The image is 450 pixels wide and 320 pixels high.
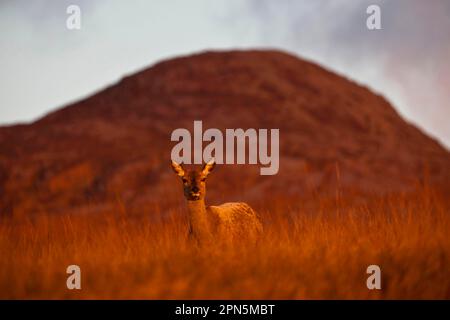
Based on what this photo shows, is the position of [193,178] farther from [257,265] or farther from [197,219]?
→ [257,265]

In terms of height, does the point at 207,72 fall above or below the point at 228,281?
above

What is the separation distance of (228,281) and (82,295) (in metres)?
1.36

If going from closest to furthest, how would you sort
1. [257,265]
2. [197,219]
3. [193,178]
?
[257,265]
[193,178]
[197,219]

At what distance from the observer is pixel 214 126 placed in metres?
56.4

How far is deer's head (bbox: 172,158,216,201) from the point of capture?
27.4ft

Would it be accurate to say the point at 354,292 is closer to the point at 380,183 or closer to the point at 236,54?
the point at 380,183

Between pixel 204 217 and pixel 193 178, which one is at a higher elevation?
pixel 193 178

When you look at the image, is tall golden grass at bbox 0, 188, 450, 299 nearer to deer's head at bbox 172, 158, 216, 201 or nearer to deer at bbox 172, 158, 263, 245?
deer at bbox 172, 158, 263, 245

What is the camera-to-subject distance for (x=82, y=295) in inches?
217

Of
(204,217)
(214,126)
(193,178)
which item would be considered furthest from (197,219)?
(214,126)

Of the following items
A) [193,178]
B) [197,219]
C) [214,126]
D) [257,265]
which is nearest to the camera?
[257,265]

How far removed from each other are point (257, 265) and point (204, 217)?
7.95 ft

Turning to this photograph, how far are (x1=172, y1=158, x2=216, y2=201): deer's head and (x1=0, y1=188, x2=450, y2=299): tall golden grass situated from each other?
0.66m

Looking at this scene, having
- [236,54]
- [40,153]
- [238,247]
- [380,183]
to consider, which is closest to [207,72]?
[236,54]
